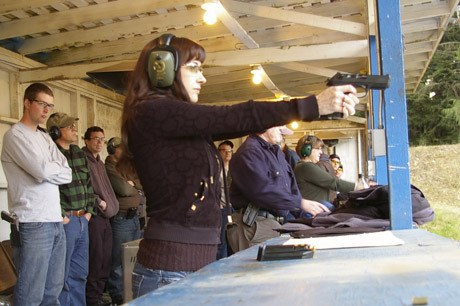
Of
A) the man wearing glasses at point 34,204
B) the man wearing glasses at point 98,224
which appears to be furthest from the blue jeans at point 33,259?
the man wearing glasses at point 98,224

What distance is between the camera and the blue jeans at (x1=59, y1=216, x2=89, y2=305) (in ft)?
14.9

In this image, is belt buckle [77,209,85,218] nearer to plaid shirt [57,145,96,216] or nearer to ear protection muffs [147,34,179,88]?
plaid shirt [57,145,96,216]

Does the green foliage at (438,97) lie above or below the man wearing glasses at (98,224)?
above

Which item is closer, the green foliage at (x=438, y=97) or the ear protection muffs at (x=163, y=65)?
the ear protection muffs at (x=163, y=65)

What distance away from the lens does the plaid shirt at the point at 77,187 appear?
4.62 m

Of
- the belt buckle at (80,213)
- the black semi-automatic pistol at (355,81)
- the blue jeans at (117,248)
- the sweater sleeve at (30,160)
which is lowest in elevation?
the blue jeans at (117,248)

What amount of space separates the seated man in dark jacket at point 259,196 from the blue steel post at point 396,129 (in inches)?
37.4

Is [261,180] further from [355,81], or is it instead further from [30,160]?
[355,81]

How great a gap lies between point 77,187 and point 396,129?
2.96 meters

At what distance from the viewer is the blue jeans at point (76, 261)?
14.9 feet

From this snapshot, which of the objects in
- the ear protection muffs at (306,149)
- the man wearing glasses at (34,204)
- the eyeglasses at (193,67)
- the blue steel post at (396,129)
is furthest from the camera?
the ear protection muffs at (306,149)

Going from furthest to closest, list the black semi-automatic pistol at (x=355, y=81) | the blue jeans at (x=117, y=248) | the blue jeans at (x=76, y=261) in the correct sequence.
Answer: the blue jeans at (x=117, y=248)
the blue jeans at (x=76, y=261)
the black semi-automatic pistol at (x=355, y=81)

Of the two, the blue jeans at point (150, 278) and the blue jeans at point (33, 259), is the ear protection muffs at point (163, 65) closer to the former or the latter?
the blue jeans at point (150, 278)

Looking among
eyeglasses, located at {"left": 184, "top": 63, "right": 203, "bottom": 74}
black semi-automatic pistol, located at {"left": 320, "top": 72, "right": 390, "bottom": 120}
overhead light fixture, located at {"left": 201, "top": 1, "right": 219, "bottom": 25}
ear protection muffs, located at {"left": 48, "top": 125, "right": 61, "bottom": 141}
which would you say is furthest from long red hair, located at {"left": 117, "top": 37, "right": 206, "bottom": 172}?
ear protection muffs, located at {"left": 48, "top": 125, "right": 61, "bottom": 141}
